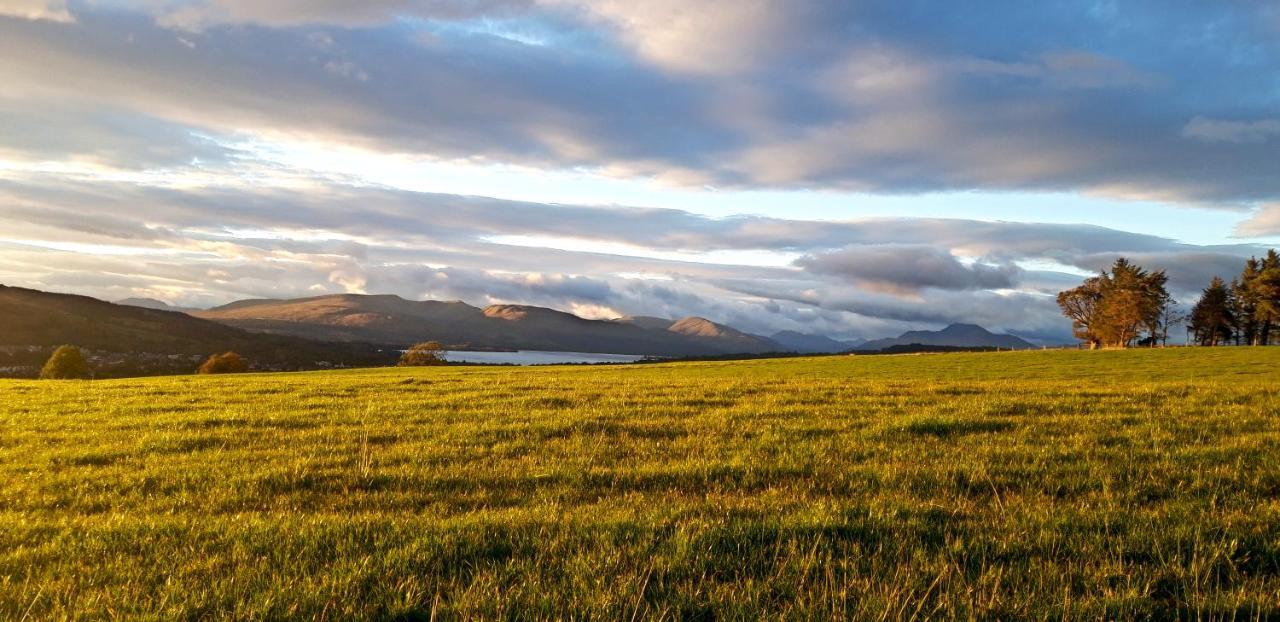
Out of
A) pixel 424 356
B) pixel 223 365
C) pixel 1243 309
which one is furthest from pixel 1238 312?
pixel 223 365

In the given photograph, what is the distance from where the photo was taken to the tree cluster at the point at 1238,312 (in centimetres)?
10297

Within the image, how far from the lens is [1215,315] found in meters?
112

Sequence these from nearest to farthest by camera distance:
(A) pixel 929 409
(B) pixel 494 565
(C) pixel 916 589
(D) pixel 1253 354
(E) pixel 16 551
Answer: (C) pixel 916 589 → (B) pixel 494 565 → (E) pixel 16 551 → (A) pixel 929 409 → (D) pixel 1253 354

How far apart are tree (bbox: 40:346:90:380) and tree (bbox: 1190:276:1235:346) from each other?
17554cm

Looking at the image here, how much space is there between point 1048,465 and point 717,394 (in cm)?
1190

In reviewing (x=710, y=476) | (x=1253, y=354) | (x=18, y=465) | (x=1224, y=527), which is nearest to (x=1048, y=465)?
(x=1224, y=527)

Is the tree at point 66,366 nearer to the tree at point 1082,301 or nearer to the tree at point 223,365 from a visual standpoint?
the tree at point 223,365

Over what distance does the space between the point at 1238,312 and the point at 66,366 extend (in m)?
183

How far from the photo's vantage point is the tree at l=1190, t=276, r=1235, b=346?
112m

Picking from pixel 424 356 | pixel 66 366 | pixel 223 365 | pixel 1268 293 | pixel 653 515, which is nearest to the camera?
pixel 653 515

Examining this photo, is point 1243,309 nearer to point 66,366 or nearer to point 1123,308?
point 1123,308

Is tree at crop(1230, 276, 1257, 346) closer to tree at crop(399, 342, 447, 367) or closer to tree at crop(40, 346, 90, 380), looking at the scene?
tree at crop(399, 342, 447, 367)

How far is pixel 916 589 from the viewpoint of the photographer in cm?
527

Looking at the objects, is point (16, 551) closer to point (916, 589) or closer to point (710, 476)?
point (710, 476)
